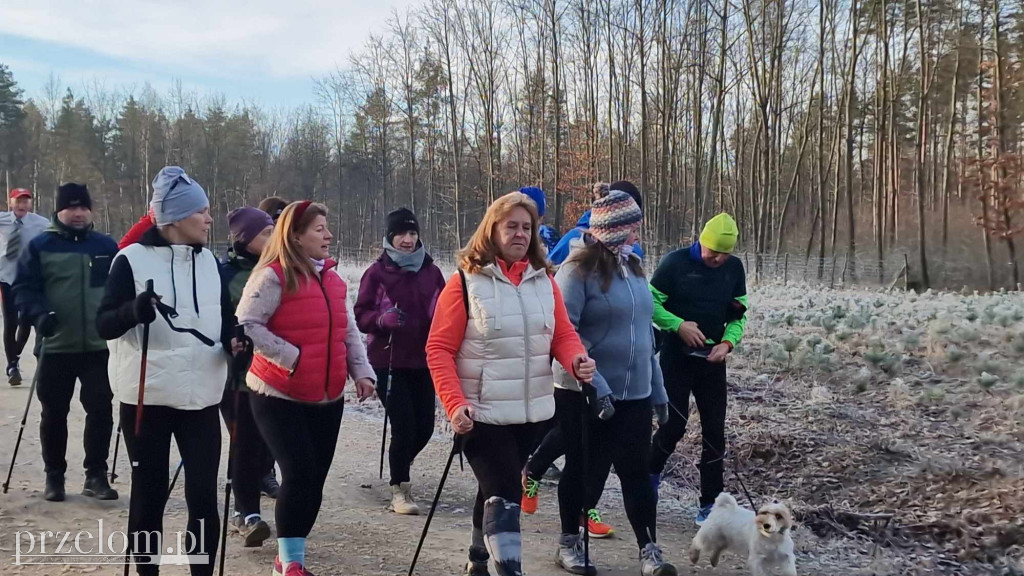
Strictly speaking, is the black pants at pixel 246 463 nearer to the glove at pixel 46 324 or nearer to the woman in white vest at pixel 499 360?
the glove at pixel 46 324

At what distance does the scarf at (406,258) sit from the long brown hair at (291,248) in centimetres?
161

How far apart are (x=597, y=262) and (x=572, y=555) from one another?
171 cm

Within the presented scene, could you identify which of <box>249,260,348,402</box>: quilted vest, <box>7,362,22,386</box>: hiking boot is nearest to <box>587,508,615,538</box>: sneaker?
<box>249,260,348,402</box>: quilted vest

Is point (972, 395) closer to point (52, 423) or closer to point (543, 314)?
point (543, 314)

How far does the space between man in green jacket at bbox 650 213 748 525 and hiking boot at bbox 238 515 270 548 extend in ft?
8.38

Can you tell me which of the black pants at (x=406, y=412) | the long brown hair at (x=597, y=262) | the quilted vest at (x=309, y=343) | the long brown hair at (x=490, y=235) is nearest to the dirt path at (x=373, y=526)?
the black pants at (x=406, y=412)

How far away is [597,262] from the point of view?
4.29m

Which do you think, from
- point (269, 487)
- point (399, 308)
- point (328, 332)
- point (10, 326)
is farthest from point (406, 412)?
point (10, 326)

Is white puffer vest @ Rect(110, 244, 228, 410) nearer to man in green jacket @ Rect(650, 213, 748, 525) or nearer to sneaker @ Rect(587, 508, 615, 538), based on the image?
sneaker @ Rect(587, 508, 615, 538)

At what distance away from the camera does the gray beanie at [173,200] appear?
3.74m

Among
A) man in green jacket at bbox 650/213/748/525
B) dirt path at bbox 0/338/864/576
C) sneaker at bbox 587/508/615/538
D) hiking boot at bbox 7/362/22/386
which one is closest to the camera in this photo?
dirt path at bbox 0/338/864/576

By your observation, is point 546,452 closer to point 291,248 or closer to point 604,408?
point 604,408

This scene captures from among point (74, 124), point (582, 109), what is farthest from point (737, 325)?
point (74, 124)

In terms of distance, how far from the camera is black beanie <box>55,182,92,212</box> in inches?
210
